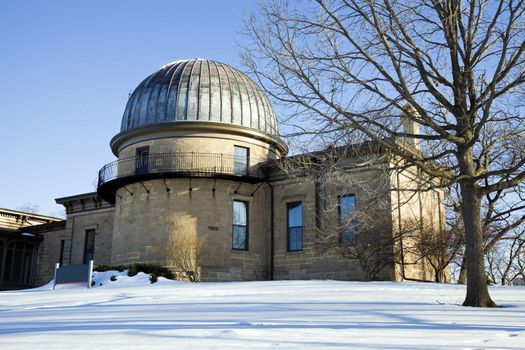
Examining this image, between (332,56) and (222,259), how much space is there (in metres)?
14.7

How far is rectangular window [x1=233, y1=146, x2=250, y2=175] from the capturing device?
2545 cm

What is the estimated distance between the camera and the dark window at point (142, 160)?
25.7m

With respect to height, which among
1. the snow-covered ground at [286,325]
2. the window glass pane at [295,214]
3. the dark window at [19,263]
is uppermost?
the window glass pane at [295,214]

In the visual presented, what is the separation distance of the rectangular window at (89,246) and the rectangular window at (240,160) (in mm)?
10644

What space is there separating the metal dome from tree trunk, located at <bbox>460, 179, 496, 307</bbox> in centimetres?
1578

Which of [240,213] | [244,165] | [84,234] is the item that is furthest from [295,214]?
[84,234]

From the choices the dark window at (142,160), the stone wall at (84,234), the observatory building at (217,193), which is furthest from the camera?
the stone wall at (84,234)

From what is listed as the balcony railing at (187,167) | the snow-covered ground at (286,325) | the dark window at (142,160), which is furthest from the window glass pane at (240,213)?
the snow-covered ground at (286,325)

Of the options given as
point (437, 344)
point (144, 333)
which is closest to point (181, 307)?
point (144, 333)

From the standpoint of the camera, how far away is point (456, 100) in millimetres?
11109

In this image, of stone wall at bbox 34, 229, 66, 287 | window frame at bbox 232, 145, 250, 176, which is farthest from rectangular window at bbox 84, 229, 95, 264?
window frame at bbox 232, 145, 250, 176

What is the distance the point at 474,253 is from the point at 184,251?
14.8 metres

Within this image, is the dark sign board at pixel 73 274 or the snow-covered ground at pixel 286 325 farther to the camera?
the dark sign board at pixel 73 274

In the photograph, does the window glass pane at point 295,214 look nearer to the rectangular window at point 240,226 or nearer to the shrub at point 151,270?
the rectangular window at point 240,226
